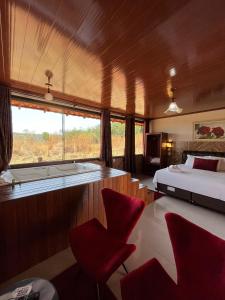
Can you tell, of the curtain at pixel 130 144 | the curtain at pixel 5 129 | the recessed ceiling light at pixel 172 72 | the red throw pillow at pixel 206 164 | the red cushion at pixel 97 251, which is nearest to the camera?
the red cushion at pixel 97 251

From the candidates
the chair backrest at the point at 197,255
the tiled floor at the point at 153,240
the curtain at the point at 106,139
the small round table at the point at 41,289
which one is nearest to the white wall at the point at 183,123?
the curtain at the point at 106,139

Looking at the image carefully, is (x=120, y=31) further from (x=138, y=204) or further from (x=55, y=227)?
(x=55, y=227)

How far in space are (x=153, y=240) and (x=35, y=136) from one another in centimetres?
306

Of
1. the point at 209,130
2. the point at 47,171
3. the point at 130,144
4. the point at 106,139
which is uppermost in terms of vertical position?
the point at 209,130

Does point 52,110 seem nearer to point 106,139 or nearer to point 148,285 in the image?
point 106,139

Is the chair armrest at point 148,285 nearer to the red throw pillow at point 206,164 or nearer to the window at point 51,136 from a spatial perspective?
the window at point 51,136

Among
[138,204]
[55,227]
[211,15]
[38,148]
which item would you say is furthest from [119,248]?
[38,148]

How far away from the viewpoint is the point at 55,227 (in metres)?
1.68

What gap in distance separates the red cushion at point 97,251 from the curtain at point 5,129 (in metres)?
2.20

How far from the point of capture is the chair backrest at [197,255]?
2.73 feet

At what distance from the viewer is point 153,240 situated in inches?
75.3

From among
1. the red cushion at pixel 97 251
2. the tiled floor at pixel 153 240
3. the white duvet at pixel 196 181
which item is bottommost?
the tiled floor at pixel 153 240

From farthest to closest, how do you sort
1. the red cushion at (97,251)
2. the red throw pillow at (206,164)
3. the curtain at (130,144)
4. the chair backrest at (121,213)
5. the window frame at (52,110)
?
the curtain at (130,144)
the red throw pillow at (206,164)
the window frame at (52,110)
the chair backrest at (121,213)
the red cushion at (97,251)

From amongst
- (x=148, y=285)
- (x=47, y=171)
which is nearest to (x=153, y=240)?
(x=148, y=285)
